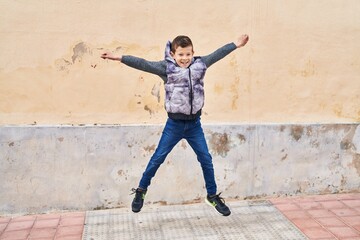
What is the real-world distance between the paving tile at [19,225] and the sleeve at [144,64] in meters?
2.04

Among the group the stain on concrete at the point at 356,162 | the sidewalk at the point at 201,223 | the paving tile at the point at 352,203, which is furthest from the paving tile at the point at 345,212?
the stain on concrete at the point at 356,162

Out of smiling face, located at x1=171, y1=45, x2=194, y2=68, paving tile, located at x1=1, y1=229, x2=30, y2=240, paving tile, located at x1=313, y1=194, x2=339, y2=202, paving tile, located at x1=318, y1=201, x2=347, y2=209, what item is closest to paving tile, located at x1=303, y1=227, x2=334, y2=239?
paving tile, located at x1=318, y1=201, x2=347, y2=209

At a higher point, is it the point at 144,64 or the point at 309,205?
the point at 144,64

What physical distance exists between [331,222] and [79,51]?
3.17 metres

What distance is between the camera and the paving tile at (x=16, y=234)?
3883 mm

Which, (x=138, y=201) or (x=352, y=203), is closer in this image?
(x=138, y=201)

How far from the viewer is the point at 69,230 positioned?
13.1 ft

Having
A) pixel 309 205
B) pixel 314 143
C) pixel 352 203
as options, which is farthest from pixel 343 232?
pixel 314 143

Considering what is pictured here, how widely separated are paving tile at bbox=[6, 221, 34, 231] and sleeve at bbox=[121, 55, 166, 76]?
2.04 m

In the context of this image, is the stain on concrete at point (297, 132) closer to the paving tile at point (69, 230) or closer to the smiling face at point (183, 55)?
the smiling face at point (183, 55)

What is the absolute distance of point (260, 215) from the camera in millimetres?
4363

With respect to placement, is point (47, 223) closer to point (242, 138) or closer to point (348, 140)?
point (242, 138)

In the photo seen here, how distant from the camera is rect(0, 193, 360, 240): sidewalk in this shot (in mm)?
3895

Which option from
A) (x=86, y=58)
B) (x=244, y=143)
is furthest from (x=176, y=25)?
(x=244, y=143)
